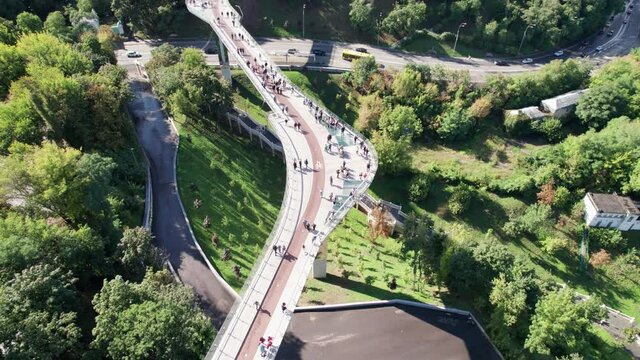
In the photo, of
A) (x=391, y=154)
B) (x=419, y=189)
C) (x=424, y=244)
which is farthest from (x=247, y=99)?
(x=424, y=244)

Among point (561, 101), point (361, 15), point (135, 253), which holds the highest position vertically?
point (361, 15)

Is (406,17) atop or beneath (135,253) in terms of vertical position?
atop

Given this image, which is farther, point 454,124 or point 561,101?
point 561,101

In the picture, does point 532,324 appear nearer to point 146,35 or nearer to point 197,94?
point 197,94

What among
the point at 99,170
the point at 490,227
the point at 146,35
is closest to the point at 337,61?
the point at 146,35

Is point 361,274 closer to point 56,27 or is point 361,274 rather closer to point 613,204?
point 613,204

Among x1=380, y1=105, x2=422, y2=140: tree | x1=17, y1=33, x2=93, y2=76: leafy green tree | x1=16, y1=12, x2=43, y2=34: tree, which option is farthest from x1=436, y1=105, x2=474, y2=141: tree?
x1=16, y1=12, x2=43, y2=34: tree

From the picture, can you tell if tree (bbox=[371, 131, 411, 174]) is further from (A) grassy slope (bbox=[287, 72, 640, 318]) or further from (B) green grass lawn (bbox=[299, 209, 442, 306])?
(B) green grass lawn (bbox=[299, 209, 442, 306])
